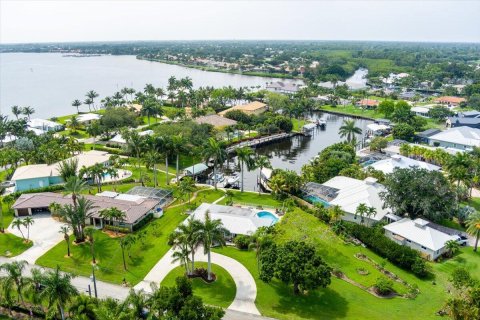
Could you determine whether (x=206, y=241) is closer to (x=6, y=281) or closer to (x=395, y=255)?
(x=6, y=281)

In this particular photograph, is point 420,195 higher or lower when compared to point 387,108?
lower

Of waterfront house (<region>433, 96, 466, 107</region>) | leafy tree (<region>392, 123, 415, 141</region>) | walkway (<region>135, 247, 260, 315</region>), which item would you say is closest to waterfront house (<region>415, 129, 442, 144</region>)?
leafy tree (<region>392, 123, 415, 141</region>)

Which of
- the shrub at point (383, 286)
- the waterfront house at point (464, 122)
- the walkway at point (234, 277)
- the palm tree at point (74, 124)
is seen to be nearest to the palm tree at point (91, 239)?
the walkway at point (234, 277)

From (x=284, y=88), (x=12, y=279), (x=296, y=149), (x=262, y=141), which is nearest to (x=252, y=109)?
(x=262, y=141)

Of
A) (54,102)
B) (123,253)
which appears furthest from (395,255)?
(54,102)

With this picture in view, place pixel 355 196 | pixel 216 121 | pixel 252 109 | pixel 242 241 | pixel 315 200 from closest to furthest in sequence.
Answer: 1. pixel 242 241
2. pixel 355 196
3. pixel 315 200
4. pixel 216 121
5. pixel 252 109

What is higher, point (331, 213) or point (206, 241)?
point (206, 241)

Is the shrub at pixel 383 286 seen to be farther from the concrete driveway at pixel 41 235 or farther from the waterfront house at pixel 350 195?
the concrete driveway at pixel 41 235

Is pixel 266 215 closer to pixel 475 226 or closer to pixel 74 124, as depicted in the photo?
pixel 475 226
